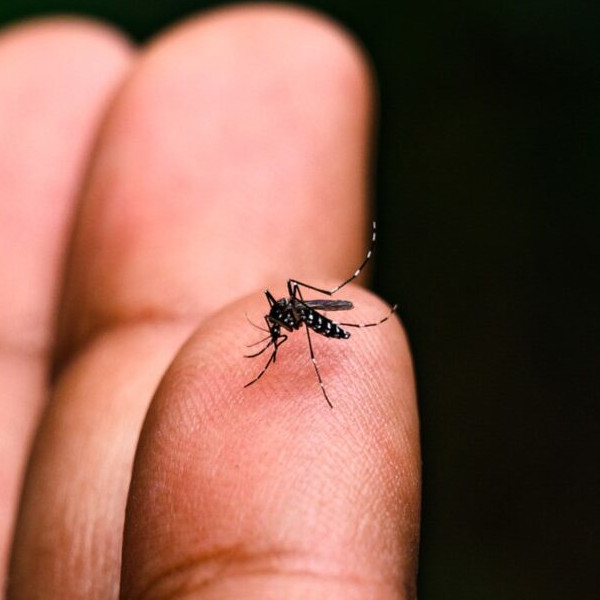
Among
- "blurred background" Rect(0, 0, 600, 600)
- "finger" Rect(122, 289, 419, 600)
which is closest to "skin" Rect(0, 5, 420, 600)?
"finger" Rect(122, 289, 419, 600)

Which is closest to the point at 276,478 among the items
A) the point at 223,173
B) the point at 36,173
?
the point at 223,173

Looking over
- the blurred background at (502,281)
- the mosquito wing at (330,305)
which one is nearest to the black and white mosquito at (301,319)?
the mosquito wing at (330,305)

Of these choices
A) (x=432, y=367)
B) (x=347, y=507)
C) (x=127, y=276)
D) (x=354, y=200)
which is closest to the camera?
(x=347, y=507)

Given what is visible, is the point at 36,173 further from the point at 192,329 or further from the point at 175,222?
the point at 192,329

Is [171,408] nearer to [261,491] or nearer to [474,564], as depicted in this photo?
[261,491]

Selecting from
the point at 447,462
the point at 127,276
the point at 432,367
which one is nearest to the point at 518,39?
the point at 432,367
